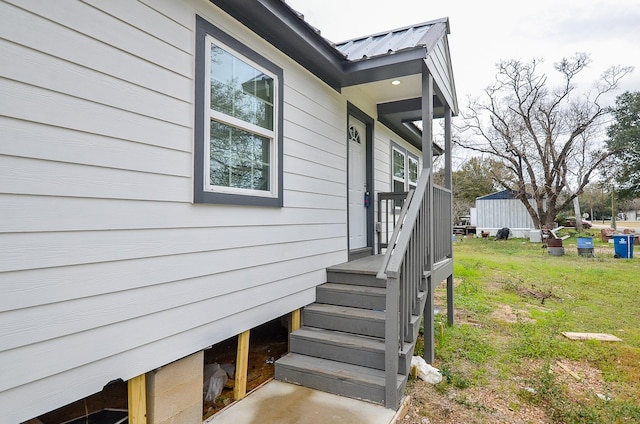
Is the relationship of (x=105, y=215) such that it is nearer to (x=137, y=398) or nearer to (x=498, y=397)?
(x=137, y=398)

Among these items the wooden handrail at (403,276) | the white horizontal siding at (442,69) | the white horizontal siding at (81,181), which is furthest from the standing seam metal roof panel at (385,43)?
the white horizontal siding at (81,181)

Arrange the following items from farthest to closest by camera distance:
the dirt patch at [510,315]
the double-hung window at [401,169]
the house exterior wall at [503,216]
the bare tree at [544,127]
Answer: the house exterior wall at [503,216], the bare tree at [544,127], the double-hung window at [401,169], the dirt patch at [510,315]

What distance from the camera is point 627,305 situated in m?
6.14

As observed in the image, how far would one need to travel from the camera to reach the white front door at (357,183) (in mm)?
5000

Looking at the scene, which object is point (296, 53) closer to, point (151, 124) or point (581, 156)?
point (151, 124)

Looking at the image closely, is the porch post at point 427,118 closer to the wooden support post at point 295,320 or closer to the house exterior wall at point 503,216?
the wooden support post at point 295,320

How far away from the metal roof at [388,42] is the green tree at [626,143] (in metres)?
19.5

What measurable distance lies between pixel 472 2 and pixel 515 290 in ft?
29.1

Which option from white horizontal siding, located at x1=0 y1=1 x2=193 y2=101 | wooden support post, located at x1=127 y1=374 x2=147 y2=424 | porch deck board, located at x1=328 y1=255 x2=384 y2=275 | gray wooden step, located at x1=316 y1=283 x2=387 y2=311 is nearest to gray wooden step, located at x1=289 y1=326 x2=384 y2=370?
gray wooden step, located at x1=316 y1=283 x2=387 y2=311

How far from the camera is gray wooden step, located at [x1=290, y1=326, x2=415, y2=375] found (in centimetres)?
293

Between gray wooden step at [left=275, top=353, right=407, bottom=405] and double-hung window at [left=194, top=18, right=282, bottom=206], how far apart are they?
149 centimetres

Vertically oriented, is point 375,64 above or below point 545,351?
above

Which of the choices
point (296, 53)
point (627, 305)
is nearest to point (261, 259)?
point (296, 53)

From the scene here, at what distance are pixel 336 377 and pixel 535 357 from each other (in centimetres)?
267
